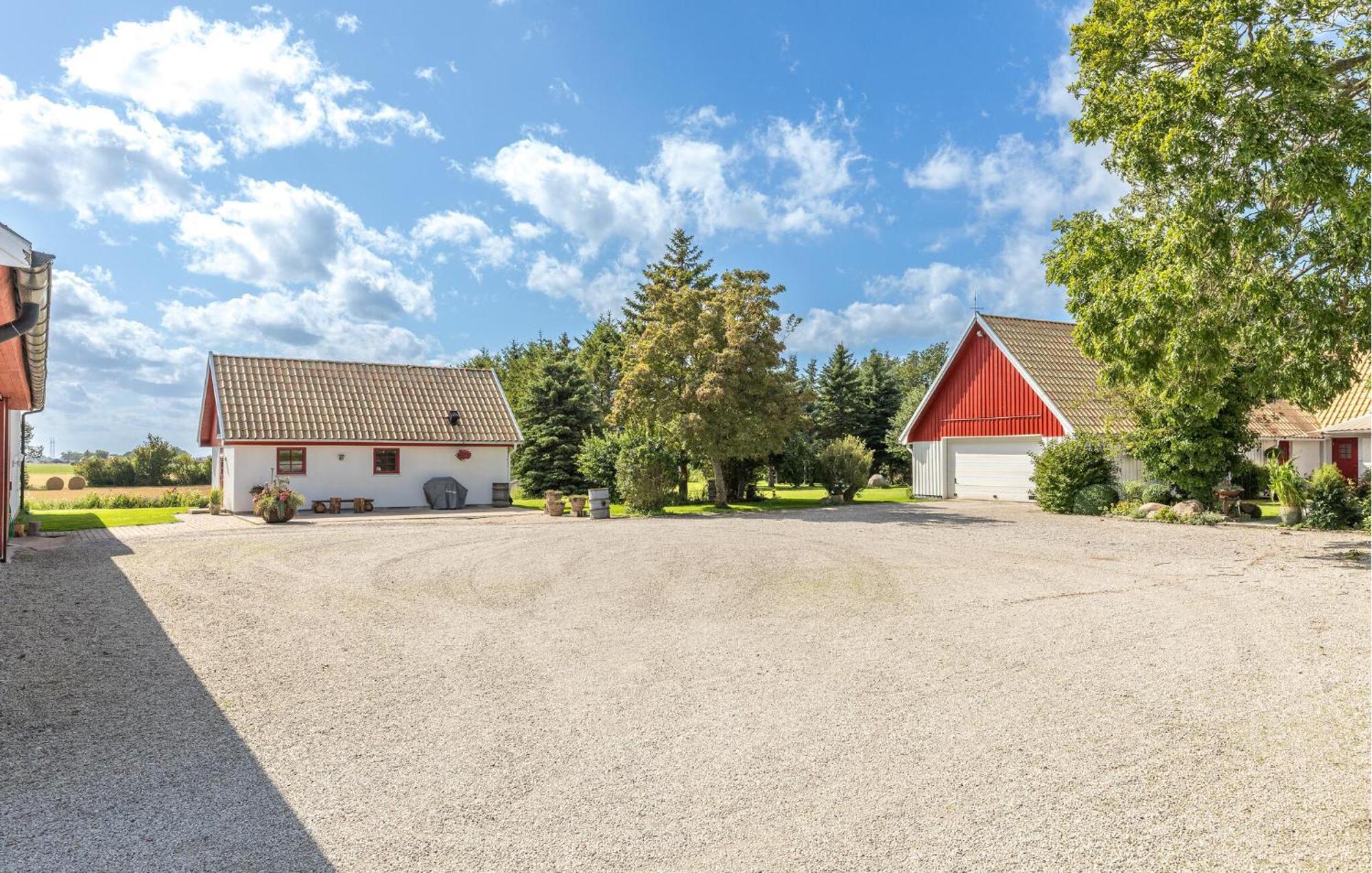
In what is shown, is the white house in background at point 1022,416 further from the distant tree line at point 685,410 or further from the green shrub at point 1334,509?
the green shrub at point 1334,509

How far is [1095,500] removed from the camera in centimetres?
2178

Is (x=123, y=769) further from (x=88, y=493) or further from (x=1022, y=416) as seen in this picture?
(x=88, y=493)

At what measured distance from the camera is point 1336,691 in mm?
6121

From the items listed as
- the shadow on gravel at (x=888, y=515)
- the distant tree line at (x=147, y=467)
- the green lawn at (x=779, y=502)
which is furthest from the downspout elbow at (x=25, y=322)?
the distant tree line at (x=147, y=467)

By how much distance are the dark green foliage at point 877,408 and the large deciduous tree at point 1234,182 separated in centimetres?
2840

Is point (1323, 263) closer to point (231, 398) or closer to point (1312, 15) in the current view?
point (1312, 15)

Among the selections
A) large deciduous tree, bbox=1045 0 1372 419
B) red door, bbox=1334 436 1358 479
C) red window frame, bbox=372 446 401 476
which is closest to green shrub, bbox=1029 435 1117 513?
large deciduous tree, bbox=1045 0 1372 419

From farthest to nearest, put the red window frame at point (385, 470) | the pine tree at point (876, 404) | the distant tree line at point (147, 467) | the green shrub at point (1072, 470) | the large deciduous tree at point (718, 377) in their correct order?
the pine tree at point (876, 404), the distant tree line at point (147, 467), the red window frame at point (385, 470), the large deciduous tree at point (718, 377), the green shrub at point (1072, 470)

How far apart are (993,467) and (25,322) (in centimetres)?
2675

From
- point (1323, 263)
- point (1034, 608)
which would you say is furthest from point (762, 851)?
point (1323, 263)

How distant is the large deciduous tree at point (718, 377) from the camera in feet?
77.0

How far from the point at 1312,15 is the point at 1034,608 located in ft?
32.3

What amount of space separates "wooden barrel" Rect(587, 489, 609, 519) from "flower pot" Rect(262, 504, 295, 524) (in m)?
7.91

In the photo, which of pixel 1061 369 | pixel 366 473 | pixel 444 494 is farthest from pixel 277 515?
pixel 1061 369
